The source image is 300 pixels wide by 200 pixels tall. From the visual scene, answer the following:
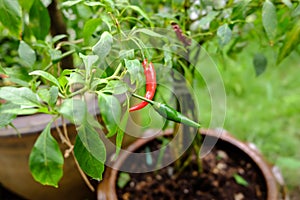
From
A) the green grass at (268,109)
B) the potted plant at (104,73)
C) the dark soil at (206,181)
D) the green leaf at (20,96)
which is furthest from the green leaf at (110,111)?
the green grass at (268,109)

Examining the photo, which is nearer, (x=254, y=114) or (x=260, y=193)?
(x=260, y=193)

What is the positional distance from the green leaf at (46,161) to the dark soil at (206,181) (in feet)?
1.35

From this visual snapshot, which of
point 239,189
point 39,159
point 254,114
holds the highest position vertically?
point 39,159

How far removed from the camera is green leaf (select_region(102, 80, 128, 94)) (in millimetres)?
491

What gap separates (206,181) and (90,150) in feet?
1.78

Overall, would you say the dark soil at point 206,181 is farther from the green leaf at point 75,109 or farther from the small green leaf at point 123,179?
the green leaf at point 75,109

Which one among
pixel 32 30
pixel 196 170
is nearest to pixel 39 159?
pixel 32 30

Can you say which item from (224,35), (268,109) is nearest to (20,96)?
(224,35)

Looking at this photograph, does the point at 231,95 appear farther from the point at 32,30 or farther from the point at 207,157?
the point at 32,30

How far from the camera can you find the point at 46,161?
22.8 inches

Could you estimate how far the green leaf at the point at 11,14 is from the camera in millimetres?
667

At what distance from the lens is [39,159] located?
58 cm

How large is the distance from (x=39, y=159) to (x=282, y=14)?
60 cm

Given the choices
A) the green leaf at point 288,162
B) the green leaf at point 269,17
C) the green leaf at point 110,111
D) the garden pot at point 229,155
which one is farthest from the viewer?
the green leaf at point 288,162
